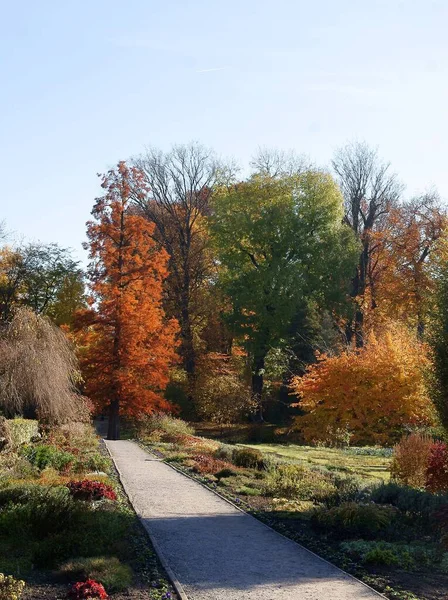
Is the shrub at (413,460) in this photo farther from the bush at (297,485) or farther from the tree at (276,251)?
the tree at (276,251)

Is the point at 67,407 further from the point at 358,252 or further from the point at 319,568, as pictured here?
the point at 358,252

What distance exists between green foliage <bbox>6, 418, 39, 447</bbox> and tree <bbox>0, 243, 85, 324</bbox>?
25.5 metres

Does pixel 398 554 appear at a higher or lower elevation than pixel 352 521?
lower

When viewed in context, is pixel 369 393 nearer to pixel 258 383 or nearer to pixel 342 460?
pixel 342 460

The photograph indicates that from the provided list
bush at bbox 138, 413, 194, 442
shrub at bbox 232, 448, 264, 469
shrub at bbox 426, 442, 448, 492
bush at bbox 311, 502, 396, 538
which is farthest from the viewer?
bush at bbox 138, 413, 194, 442

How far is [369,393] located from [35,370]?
14710 mm

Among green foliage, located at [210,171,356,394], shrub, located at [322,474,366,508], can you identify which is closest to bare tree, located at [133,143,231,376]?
green foliage, located at [210,171,356,394]

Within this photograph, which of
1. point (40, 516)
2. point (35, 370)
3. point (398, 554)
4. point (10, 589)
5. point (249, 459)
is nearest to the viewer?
point (10, 589)

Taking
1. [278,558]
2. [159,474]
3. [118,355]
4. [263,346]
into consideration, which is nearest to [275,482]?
[159,474]

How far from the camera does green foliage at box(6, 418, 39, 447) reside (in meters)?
18.6

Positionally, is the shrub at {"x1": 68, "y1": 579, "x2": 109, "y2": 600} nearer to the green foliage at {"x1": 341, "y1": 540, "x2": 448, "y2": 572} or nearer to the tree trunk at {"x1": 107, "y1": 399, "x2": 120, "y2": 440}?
the green foliage at {"x1": 341, "y1": 540, "x2": 448, "y2": 572}

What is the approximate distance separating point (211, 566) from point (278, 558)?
1089 millimetres

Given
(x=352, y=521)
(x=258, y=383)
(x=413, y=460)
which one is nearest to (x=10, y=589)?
(x=352, y=521)

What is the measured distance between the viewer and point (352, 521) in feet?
40.7
